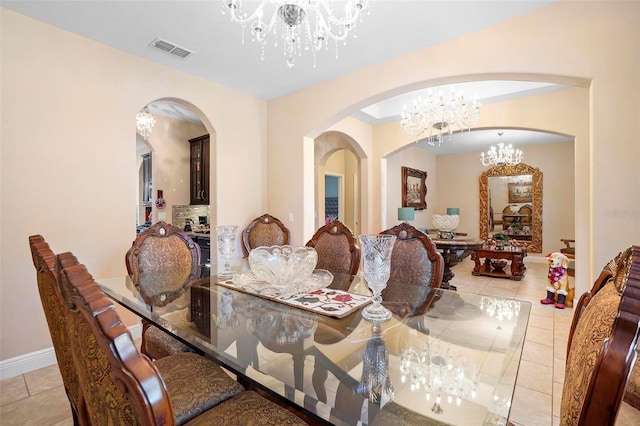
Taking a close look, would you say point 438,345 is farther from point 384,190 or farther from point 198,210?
point 198,210

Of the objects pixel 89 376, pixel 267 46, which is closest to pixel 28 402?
pixel 89 376

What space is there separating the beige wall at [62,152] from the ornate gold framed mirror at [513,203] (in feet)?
24.4

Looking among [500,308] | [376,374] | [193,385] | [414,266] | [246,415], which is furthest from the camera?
[414,266]

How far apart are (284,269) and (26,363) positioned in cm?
234

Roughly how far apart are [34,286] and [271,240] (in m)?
2.12

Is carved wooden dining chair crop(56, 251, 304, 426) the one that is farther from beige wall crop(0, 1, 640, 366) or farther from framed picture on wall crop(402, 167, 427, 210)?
framed picture on wall crop(402, 167, 427, 210)

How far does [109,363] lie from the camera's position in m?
0.54

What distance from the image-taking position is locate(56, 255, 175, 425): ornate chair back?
49cm

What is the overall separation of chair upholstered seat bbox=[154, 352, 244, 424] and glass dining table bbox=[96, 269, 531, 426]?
10cm

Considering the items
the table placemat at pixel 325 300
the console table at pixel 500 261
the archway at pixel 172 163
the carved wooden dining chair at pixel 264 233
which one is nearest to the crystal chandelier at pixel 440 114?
the console table at pixel 500 261

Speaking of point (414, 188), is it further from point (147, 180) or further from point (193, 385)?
point (193, 385)

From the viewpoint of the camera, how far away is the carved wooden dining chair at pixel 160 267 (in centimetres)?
167

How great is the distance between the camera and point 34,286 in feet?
7.55

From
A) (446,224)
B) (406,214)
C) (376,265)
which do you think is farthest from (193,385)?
(446,224)
